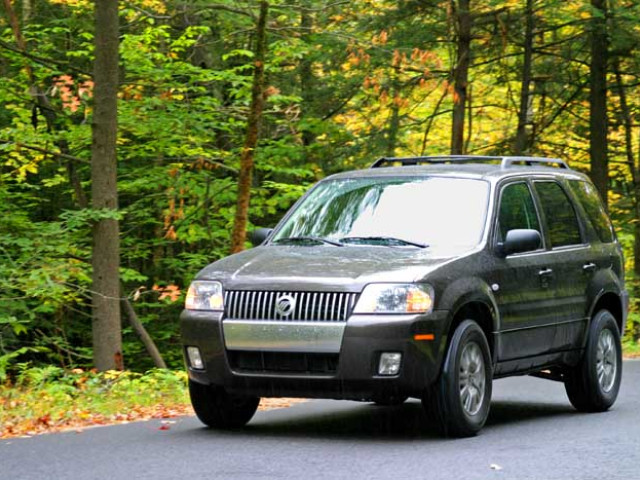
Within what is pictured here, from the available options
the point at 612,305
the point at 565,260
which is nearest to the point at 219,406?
the point at 565,260

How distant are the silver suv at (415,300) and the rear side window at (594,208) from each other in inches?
4.6

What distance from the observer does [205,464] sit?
24.3 ft

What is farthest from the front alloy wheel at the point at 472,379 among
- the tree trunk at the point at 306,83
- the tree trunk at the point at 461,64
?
the tree trunk at the point at 306,83

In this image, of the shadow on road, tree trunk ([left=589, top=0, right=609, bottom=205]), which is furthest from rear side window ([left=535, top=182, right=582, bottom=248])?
tree trunk ([left=589, top=0, right=609, bottom=205])

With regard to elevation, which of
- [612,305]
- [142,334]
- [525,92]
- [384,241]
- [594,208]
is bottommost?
[142,334]

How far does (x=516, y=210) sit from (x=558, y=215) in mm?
877

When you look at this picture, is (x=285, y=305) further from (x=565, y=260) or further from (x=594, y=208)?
(x=594, y=208)

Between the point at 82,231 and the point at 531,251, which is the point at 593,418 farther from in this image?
the point at 82,231

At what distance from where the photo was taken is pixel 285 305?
8.39m

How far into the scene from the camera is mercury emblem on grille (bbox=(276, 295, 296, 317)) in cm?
838

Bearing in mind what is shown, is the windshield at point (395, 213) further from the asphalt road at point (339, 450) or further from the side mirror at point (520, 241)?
the asphalt road at point (339, 450)

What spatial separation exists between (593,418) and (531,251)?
1.50 m

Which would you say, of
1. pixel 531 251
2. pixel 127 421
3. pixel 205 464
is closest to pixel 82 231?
pixel 127 421

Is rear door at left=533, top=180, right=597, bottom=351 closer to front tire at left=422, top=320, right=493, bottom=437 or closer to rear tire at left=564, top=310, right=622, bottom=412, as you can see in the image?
rear tire at left=564, top=310, right=622, bottom=412
